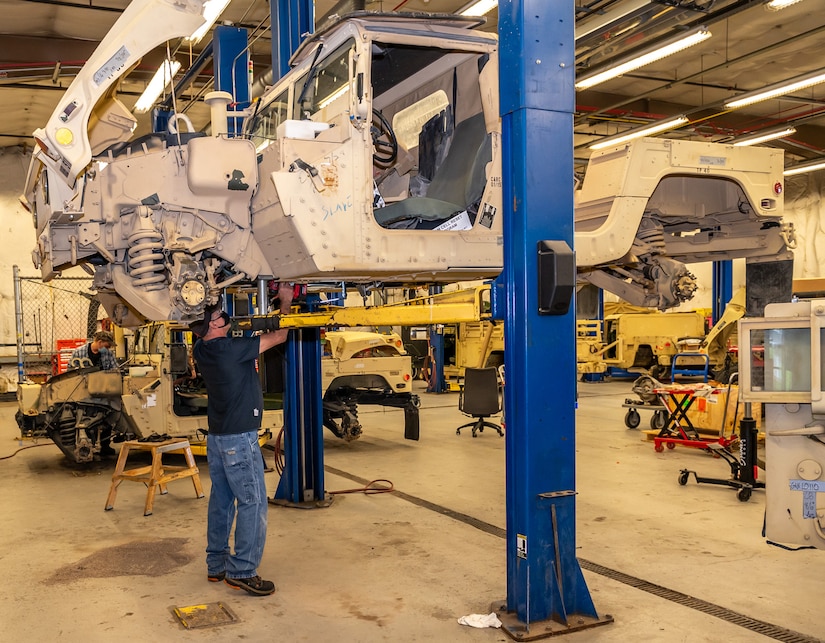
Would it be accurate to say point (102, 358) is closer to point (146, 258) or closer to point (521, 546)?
point (146, 258)

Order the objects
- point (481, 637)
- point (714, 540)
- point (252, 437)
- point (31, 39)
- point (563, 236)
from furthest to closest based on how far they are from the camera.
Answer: point (31, 39)
point (714, 540)
point (252, 437)
point (563, 236)
point (481, 637)

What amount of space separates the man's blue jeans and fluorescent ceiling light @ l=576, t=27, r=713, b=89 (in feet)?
25.7

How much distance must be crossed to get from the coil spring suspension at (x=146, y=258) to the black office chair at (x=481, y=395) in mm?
7414

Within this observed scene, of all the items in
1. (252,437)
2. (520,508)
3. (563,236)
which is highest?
(563,236)

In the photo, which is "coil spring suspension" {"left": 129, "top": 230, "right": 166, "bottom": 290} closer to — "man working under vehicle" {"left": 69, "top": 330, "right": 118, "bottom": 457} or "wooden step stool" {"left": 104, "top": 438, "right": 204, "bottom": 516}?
"wooden step stool" {"left": 104, "top": 438, "right": 204, "bottom": 516}

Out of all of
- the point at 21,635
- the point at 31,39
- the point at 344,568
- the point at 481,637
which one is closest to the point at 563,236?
the point at 481,637

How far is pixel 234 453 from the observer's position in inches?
197

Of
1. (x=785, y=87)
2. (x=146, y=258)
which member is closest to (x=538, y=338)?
(x=146, y=258)

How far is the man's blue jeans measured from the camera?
4.97 metres

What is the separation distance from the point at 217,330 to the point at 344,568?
1.93 meters

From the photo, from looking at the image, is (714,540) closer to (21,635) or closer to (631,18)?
(21,635)

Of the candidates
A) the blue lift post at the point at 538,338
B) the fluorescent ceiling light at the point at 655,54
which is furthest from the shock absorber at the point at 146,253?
the fluorescent ceiling light at the point at 655,54

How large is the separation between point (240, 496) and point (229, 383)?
0.75m

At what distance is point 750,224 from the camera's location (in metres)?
6.84
